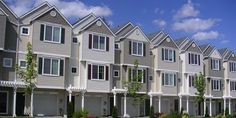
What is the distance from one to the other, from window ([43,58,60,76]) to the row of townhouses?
3.8 inches

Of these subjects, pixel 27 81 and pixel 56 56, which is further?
pixel 56 56

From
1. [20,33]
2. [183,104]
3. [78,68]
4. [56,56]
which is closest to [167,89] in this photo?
[183,104]

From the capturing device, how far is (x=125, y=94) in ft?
140

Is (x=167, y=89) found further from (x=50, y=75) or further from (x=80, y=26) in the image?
(x=50, y=75)

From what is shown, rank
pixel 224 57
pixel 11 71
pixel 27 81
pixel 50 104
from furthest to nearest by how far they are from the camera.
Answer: pixel 224 57, pixel 50 104, pixel 11 71, pixel 27 81

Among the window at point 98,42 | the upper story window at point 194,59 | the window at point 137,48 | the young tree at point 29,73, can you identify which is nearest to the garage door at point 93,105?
the window at point 98,42

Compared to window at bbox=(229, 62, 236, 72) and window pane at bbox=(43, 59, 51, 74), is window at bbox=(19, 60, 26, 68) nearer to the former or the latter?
window pane at bbox=(43, 59, 51, 74)

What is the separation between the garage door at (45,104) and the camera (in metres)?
38.1

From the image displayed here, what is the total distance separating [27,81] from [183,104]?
86.2 ft

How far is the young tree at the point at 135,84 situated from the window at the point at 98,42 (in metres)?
4.43

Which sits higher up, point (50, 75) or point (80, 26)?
point (80, 26)

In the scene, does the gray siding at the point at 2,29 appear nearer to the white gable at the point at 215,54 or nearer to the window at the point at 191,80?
the window at the point at 191,80

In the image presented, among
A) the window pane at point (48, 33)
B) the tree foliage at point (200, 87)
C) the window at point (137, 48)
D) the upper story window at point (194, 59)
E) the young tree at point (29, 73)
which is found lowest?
the tree foliage at point (200, 87)

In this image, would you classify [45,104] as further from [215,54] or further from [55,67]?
[215,54]
